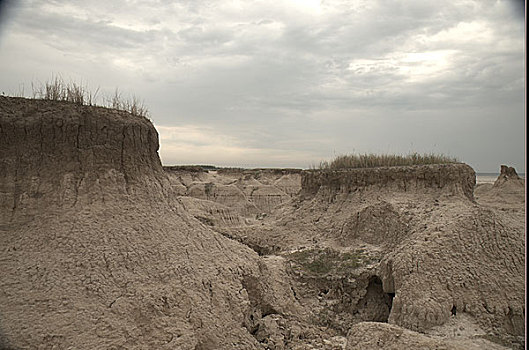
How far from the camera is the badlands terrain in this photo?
203 inches

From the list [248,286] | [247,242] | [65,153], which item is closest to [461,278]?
[248,286]

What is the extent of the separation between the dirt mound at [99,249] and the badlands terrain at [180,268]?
0.06 ft

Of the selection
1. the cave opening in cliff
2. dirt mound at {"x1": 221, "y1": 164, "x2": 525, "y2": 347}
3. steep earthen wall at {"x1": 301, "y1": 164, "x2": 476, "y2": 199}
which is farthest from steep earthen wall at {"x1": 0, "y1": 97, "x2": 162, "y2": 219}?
steep earthen wall at {"x1": 301, "y1": 164, "x2": 476, "y2": 199}

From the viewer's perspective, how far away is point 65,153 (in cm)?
619

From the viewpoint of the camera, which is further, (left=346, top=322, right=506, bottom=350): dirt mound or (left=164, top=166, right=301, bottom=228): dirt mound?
(left=164, top=166, right=301, bottom=228): dirt mound

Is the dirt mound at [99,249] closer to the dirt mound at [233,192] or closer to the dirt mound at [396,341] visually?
the dirt mound at [396,341]

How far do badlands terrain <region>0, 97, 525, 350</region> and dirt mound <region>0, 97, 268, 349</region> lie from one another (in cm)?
2

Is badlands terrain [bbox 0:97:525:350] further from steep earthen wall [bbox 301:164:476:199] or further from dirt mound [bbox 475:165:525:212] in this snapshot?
dirt mound [bbox 475:165:525:212]

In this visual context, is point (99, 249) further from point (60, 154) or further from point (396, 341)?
point (396, 341)

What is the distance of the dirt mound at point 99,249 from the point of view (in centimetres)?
497

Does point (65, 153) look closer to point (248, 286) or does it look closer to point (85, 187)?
point (85, 187)

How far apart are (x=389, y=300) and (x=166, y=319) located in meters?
4.59

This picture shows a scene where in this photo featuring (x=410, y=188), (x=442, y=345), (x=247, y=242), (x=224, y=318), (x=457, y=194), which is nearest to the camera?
(x=442, y=345)

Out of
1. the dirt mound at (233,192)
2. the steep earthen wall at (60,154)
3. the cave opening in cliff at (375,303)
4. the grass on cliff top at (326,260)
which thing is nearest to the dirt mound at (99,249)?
the steep earthen wall at (60,154)
